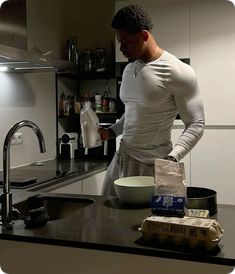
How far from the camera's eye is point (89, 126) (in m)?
1.68

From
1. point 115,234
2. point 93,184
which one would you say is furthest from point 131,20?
point 93,184

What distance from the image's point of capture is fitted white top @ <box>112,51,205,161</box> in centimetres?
168

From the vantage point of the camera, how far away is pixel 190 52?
105 inches

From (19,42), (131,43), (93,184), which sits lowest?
(93,184)

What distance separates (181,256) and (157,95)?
89 centimetres

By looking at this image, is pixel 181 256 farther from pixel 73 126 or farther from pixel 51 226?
pixel 73 126

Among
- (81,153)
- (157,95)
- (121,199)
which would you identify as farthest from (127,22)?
(81,153)

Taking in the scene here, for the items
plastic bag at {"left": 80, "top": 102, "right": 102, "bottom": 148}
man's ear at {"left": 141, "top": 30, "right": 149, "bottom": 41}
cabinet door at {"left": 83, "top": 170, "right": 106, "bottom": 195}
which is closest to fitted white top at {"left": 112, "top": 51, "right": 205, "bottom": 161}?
man's ear at {"left": 141, "top": 30, "right": 149, "bottom": 41}

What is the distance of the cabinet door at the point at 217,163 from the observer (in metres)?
2.62

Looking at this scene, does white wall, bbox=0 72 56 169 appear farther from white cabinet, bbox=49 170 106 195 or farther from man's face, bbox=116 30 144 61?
man's face, bbox=116 30 144 61

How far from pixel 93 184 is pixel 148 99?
3.41 ft

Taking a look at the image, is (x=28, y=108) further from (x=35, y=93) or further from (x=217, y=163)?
(x=217, y=163)

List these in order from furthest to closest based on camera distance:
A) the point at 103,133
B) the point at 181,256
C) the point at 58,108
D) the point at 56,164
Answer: the point at 58,108, the point at 56,164, the point at 103,133, the point at 181,256

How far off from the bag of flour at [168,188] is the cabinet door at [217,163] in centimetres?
148
